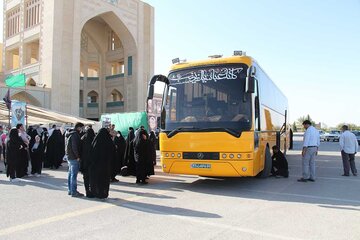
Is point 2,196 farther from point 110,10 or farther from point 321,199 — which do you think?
point 110,10

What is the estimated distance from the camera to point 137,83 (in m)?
41.2

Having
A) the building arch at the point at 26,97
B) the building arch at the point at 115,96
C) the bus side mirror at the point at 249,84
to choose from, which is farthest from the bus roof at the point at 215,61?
the building arch at the point at 115,96

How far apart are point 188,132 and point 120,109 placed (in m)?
35.5

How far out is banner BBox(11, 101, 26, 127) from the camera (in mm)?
13157

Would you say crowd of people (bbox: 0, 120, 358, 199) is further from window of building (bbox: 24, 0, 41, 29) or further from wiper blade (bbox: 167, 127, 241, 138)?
window of building (bbox: 24, 0, 41, 29)

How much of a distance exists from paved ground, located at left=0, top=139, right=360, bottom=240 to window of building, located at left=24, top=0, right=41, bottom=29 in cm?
3255

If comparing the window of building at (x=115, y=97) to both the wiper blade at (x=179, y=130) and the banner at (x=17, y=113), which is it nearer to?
the banner at (x=17, y=113)

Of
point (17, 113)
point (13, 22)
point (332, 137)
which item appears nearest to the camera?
point (17, 113)

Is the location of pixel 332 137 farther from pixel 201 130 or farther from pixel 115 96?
pixel 201 130

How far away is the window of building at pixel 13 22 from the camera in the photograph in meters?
40.8

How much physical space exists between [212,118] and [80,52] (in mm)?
38148

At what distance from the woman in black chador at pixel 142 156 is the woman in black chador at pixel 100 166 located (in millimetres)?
2105

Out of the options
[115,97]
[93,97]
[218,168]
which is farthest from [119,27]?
[218,168]

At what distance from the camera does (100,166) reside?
7.16m
